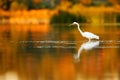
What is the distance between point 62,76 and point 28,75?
1.59ft

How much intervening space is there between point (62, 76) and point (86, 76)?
31 centimetres

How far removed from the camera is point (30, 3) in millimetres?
26000

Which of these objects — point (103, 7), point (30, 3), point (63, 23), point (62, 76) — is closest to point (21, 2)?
point (30, 3)

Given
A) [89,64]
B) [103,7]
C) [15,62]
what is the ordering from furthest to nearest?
[103,7]
[15,62]
[89,64]

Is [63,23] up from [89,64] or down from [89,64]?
down

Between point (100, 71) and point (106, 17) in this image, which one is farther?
point (106, 17)

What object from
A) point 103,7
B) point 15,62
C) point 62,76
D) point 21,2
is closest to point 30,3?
point 21,2

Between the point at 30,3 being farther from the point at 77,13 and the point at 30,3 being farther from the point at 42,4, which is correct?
the point at 77,13

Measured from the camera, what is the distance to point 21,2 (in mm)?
26188

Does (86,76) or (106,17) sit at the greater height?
(86,76)

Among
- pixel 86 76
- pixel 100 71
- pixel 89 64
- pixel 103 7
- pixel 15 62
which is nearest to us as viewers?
pixel 86 76

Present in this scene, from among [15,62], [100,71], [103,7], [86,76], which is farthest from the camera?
[103,7]

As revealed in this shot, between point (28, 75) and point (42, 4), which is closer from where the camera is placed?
point (28, 75)

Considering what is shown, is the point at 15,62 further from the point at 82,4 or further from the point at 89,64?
the point at 82,4
